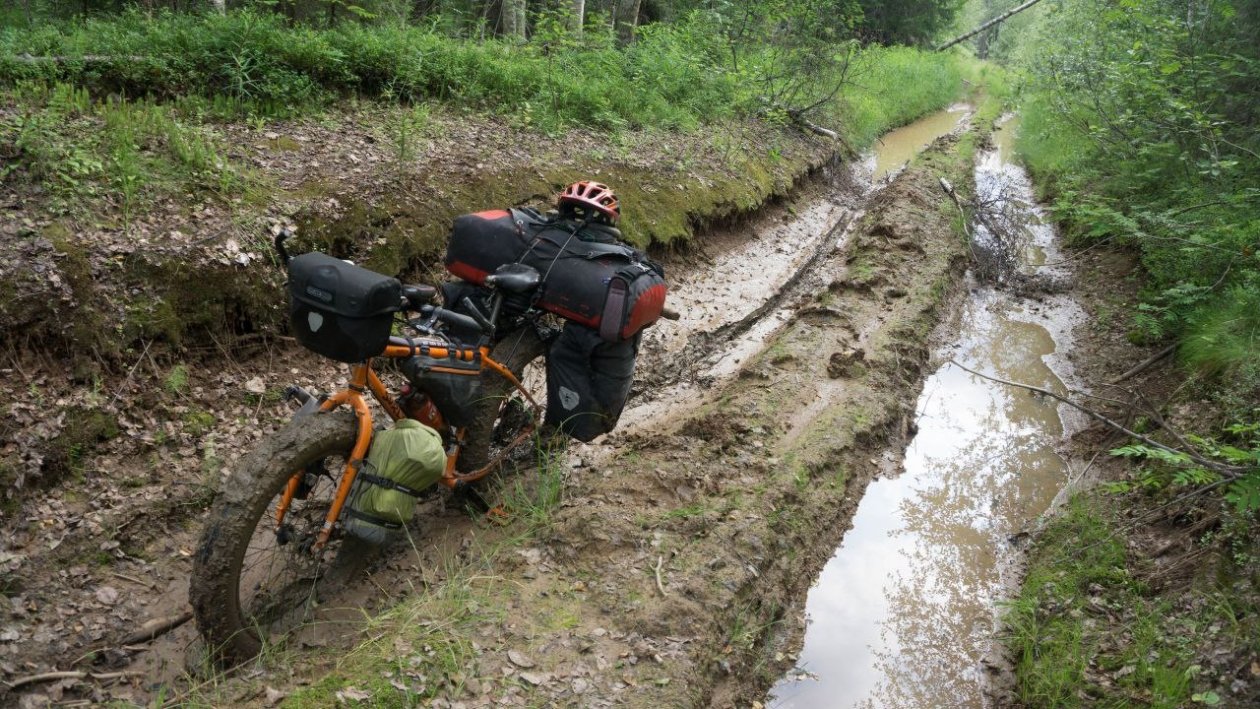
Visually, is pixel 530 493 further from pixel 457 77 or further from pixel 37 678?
pixel 457 77

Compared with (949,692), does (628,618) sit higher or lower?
higher

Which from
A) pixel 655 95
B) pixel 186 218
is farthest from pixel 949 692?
pixel 655 95

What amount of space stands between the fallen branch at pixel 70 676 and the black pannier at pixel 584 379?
2.36 meters

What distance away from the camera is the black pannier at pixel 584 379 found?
4.32 metres

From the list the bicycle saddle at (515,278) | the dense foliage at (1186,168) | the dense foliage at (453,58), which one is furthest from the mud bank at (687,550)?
the dense foliage at (453,58)

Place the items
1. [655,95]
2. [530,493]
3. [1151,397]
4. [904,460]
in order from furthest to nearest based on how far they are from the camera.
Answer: [655,95] < [1151,397] < [904,460] < [530,493]

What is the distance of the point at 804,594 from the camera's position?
15.0 ft

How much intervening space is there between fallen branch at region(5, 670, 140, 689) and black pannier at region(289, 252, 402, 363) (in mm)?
1680

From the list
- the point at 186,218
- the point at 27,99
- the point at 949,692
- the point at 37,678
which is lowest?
the point at 949,692

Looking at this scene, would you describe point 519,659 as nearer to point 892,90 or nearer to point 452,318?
point 452,318

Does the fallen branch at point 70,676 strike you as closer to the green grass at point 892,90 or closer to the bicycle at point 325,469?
the bicycle at point 325,469

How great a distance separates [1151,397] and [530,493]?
563cm

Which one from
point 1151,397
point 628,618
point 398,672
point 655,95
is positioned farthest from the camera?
point 655,95

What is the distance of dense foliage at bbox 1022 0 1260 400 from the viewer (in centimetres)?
642
